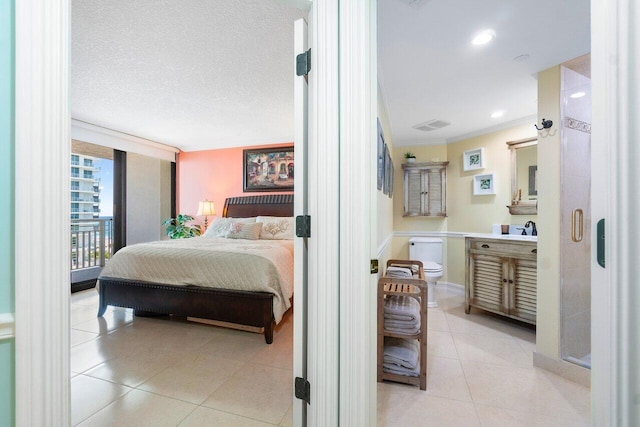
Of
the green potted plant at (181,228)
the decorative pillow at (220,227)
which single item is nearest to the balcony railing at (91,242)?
the green potted plant at (181,228)

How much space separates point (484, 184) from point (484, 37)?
8.27 ft

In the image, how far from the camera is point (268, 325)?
8.15 ft

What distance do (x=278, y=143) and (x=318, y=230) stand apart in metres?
4.16

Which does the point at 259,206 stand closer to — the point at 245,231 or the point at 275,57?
the point at 245,231

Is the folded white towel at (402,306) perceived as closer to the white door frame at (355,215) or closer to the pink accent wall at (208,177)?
the white door frame at (355,215)

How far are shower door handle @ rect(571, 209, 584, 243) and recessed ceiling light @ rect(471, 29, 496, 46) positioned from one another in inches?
57.8

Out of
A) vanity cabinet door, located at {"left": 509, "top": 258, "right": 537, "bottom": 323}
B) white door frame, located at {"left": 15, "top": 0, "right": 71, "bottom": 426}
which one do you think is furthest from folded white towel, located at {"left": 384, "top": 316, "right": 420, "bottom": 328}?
white door frame, located at {"left": 15, "top": 0, "right": 71, "bottom": 426}

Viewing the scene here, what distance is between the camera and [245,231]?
159 inches

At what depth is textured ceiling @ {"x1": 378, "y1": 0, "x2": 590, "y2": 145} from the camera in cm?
165

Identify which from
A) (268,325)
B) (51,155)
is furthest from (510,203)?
(51,155)

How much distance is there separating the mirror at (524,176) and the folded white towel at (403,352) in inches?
101

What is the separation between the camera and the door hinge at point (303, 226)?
119 centimetres

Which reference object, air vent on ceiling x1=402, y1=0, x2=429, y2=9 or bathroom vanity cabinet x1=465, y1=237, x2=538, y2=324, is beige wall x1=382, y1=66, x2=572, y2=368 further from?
air vent on ceiling x1=402, y1=0, x2=429, y2=9

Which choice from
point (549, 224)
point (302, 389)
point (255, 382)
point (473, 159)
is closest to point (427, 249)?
point (473, 159)
